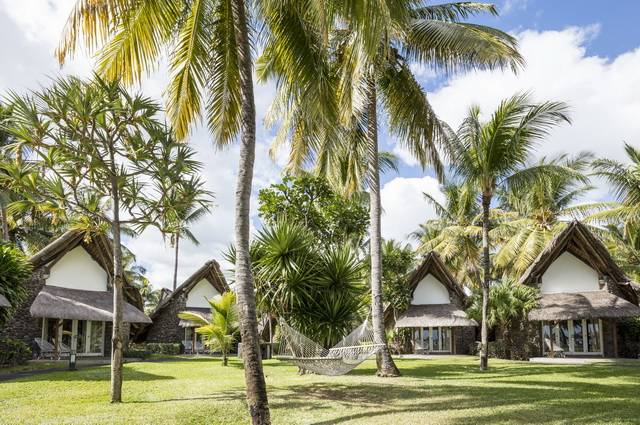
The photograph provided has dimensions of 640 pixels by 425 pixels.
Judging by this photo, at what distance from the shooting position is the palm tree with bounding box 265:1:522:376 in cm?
1065

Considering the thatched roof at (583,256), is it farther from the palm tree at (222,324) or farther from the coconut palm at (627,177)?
the palm tree at (222,324)

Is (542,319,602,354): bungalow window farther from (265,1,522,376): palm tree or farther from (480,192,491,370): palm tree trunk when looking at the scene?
(265,1,522,376): palm tree

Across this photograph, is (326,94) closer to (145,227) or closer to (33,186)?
(145,227)

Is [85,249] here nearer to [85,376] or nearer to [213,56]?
[85,376]

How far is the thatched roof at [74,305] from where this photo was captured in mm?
16422

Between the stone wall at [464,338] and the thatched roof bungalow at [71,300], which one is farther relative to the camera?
the stone wall at [464,338]

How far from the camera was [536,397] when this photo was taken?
27.9ft

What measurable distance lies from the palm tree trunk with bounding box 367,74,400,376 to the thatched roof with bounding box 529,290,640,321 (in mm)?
8700

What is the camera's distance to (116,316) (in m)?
8.18

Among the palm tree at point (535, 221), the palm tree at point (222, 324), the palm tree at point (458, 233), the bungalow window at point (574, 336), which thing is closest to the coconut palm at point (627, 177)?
the palm tree at point (535, 221)

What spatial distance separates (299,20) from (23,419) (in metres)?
6.73

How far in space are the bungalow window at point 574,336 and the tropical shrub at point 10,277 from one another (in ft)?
57.5

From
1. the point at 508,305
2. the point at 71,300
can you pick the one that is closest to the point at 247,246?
the point at 71,300

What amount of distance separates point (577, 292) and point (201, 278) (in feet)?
51.5
